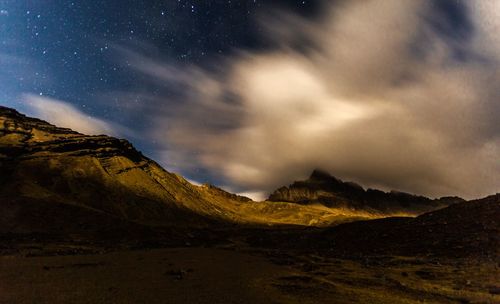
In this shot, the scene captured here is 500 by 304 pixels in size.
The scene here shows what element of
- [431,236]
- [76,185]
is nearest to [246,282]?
[431,236]

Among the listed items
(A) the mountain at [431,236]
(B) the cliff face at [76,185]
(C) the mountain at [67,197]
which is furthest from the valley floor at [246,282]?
(B) the cliff face at [76,185]

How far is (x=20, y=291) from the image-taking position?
68.4ft

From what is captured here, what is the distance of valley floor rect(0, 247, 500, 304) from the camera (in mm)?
19766

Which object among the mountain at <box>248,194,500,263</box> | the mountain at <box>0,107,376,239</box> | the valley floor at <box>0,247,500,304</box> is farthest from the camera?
the mountain at <box>0,107,376,239</box>

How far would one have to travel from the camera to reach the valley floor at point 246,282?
19766mm

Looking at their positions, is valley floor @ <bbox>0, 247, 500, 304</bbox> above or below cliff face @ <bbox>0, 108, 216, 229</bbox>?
below

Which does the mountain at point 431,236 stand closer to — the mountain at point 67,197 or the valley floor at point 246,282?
the valley floor at point 246,282

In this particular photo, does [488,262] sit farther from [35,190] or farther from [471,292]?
[35,190]

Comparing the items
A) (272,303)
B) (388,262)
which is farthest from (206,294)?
(388,262)

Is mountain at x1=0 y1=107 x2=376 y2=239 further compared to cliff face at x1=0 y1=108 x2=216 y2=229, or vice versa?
cliff face at x1=0 y1=108 x2=216 y2=229

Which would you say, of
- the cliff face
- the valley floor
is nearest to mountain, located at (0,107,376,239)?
the cliff face

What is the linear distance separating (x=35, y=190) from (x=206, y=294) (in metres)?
149

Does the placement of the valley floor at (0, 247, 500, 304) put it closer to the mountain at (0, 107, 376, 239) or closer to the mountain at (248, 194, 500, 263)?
the mountain at (248, 194, 500, 263)

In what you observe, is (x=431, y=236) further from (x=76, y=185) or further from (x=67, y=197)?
(x=76, y=185)
